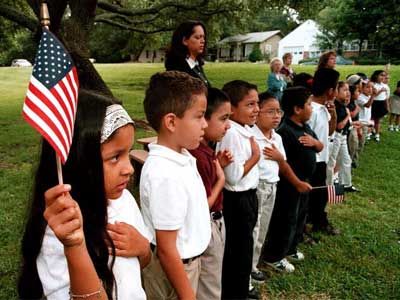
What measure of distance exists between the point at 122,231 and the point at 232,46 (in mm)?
66005

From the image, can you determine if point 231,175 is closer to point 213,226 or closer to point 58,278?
point 213,226

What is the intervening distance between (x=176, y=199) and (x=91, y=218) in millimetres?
525

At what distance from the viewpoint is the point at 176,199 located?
1.85m

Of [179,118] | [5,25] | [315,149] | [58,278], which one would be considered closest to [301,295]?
[315,149]

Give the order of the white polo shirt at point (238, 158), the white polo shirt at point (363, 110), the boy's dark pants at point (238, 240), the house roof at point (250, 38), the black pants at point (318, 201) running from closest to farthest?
the white polo shirt at point (238, 158) < the boy's dark pants at point (238, 240) < the black pants at point (318, 201) < the white polo shirt at point (363, 110) < the house roof at point (250, 38)

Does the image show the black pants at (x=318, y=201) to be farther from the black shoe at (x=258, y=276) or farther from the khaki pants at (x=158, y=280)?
the khaki pants at (x=158, y=280)

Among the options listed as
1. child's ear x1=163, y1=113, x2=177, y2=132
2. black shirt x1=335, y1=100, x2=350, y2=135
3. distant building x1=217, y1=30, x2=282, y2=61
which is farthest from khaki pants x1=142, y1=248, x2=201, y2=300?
distant building x1=217, y1=30, x2=282, y2=61

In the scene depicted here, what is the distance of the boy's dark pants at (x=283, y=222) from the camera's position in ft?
11.3

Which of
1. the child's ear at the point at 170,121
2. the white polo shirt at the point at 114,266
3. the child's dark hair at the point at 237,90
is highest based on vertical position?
the child's dark hair at the point at 237,90

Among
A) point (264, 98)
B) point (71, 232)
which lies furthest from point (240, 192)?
point (71, 232)

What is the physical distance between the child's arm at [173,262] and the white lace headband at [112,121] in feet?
2.04

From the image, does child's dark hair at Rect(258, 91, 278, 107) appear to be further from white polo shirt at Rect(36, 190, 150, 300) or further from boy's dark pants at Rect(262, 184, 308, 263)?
white polo shirt at Rect(36, 190, 150, 300)

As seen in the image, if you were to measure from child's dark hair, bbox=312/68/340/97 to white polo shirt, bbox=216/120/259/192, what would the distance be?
1.53m

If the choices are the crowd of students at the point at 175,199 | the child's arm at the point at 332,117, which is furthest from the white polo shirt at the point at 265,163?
the child's arm at the point at 332,117
